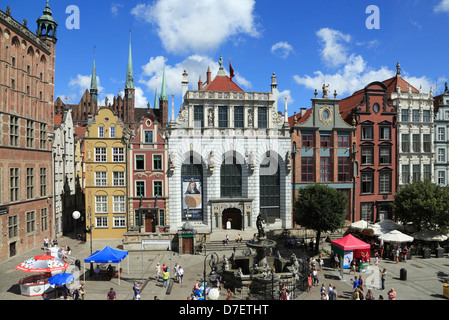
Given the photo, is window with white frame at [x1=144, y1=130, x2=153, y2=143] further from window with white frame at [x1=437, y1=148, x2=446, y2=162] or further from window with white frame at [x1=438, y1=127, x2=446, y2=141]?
window with white frame at [x1=437, y1=148, x2=446, y2=162]

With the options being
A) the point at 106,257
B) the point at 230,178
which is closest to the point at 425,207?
the point at 230,178

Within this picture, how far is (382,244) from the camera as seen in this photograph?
3188 cm

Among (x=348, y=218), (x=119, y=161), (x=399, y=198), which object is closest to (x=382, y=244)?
(x=399, y=198)

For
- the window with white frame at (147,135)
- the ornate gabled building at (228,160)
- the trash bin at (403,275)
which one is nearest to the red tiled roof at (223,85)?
the ornate gabled building at (228,160)

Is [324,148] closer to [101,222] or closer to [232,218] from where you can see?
[232,218]

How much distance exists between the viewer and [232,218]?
42.5m

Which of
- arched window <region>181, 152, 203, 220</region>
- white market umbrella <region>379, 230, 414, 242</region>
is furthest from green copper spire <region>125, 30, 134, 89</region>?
white market umbrella <region>379, 230, 414, 242</region>

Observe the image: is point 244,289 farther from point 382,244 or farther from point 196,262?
point 382,244

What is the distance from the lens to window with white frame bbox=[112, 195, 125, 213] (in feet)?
132

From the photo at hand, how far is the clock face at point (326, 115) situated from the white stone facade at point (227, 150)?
17.4 feet

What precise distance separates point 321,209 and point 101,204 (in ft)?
89.7

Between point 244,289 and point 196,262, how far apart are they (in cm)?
898

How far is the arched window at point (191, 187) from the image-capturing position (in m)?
41.2

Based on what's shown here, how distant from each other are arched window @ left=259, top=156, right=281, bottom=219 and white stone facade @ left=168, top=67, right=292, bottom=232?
31 cm
